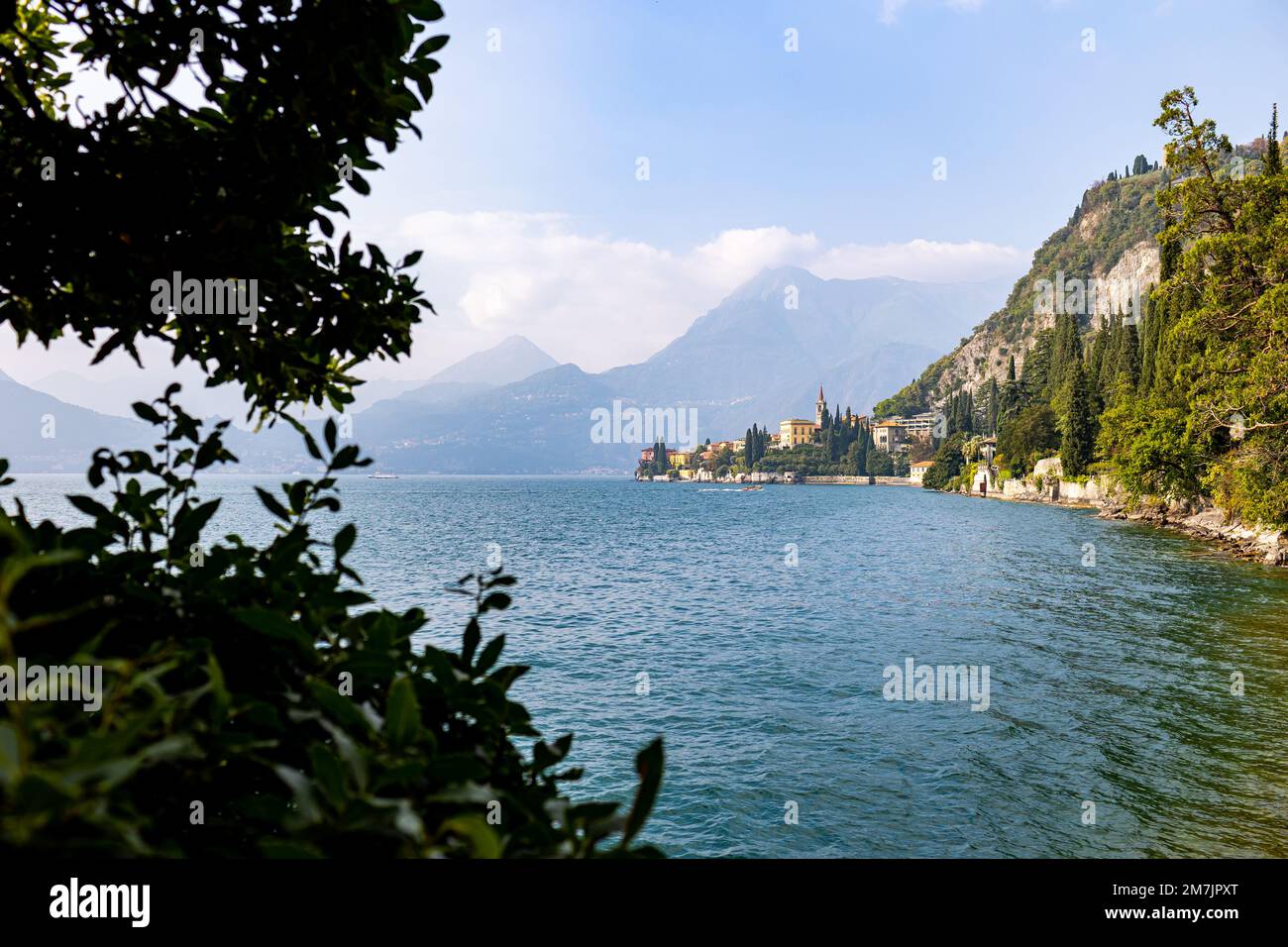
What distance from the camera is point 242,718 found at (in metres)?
1.38

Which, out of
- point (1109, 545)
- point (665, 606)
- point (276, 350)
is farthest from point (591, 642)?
point (1109, 545)

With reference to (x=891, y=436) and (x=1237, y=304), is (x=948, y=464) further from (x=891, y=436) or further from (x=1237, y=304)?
(x=1237, y=304)

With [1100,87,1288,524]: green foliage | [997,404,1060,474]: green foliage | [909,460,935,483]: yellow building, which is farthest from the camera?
[909,460,935,483]: yellow building

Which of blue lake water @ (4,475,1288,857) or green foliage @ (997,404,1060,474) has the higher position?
green foliage @ (997,404,1060,474)

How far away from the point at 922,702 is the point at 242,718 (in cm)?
1602

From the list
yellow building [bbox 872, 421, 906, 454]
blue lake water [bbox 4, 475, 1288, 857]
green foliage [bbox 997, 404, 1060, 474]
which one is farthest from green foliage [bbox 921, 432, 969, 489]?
blue lake water [bbox 4, 475, 1288, 857]

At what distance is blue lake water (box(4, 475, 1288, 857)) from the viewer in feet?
33.0

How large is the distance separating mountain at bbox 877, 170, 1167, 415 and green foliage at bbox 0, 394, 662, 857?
520 ft

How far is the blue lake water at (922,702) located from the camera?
1007 centimetres

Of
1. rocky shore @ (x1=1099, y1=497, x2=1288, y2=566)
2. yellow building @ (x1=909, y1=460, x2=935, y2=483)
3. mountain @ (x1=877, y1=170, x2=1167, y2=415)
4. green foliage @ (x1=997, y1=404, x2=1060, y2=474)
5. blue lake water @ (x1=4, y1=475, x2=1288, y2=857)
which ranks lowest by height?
blue lake water @ (x1=4, y1=475, x2=1288, y2=857)

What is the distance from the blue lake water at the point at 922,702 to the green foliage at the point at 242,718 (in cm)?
873

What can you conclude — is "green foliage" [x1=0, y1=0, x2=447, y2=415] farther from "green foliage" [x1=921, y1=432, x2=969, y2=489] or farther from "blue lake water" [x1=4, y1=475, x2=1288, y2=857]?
"green foliage" [x1=921, y1=432, x2=969, y2=489]

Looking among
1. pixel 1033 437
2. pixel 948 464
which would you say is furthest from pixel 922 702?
pixel 948 464

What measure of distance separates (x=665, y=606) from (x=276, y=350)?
25.7 metres
